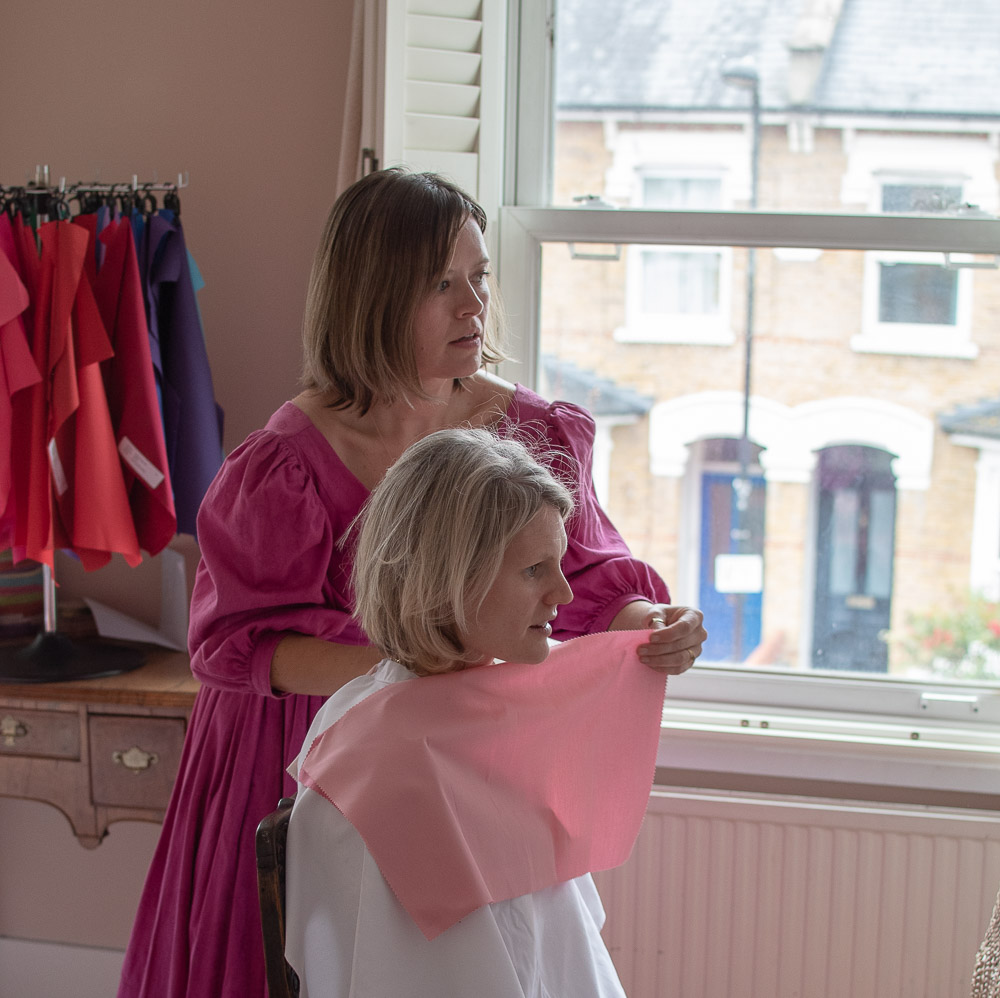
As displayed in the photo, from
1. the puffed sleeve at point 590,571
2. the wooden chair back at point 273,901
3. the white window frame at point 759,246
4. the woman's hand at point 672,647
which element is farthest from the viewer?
the white window frame at point 759,246

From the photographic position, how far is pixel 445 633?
1013mm

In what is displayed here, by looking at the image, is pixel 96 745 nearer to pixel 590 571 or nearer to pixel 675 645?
pixel 590 571

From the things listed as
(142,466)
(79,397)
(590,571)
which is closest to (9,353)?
(79,397)

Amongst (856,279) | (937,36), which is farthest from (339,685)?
(937,36)

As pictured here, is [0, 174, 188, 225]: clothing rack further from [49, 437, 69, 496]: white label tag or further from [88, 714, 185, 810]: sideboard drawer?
[88, 714, 185, 810]: sideboard drawer

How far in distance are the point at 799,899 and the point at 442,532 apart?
130 centimetres

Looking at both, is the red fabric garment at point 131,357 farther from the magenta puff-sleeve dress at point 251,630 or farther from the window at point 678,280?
the window at point 678,280

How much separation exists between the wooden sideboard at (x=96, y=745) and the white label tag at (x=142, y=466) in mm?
382

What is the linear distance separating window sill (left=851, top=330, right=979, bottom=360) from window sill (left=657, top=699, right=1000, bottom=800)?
0.73m

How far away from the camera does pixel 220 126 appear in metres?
2.09

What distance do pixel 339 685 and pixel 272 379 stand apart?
108 centimetres

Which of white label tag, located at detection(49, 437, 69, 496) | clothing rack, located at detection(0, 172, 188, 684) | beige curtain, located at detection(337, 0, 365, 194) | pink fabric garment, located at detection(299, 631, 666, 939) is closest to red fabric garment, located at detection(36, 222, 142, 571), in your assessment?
white label tag, located at detection(49, 437, 69, 496)

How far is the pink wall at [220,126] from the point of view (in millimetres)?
2057

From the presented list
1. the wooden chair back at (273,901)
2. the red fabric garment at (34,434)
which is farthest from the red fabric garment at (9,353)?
the wooden chair back at (273,901)
